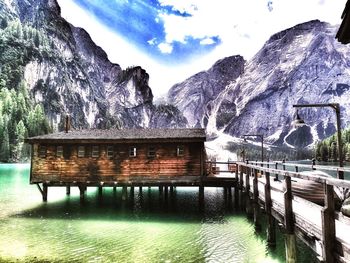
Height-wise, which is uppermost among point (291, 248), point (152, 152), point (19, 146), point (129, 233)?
point (19, 146)

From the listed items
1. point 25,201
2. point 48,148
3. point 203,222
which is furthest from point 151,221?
point 25,201

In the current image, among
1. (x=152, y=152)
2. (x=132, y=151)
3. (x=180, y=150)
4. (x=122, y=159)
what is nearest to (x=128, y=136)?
(x=132, y=151)

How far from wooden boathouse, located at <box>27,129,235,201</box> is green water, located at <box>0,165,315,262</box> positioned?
236 centimetres

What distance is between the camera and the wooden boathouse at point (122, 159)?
28.2 m

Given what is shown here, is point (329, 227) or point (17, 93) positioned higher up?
point (17, 93)

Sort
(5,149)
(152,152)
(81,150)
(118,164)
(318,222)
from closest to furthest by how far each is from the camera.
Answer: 1. (318,222)
2. (152,152)
3. (118,164)
4. (81,150)
5. (5,149)

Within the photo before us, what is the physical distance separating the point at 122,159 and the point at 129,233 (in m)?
9.93

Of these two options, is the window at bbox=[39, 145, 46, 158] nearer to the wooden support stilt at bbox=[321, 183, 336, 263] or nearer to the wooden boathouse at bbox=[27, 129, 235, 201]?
the wooden boathouse at bbox=[27, 129, 235, 201]

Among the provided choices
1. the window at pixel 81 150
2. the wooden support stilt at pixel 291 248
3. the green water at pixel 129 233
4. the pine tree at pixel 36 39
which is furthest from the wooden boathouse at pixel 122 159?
the pine tree at pixel 36 39

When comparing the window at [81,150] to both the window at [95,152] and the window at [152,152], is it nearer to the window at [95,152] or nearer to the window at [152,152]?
the window at [95,152]

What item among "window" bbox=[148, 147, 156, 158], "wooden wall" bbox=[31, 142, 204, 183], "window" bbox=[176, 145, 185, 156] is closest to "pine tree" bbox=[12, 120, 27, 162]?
"wooden wall" bbox=[31, 142, 204, 183]

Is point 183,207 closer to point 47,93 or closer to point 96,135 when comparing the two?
point 96,135

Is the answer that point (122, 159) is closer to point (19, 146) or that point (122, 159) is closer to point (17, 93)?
point (19, 146)

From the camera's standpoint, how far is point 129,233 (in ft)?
65.5
